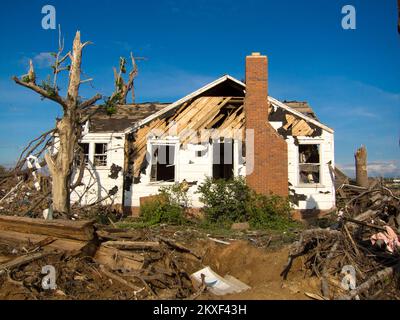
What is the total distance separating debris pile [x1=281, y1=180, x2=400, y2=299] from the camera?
642 cm

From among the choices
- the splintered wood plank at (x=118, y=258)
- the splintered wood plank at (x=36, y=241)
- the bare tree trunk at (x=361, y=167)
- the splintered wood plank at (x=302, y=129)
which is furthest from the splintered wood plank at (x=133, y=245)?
the bare tree trunk at (x=361, y=167)

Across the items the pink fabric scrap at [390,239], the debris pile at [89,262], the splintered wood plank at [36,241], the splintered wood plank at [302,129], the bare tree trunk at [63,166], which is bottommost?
the debris pile at [89,262]

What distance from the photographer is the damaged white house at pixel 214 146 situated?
1467 centimetres

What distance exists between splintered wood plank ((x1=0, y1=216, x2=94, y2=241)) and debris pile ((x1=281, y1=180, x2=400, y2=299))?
4.41 metres

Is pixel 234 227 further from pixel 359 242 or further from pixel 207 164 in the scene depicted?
pixel 359 242

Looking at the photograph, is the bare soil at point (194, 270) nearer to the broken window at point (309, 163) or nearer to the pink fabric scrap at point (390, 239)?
the pink fabric scrap at point (390, 239)

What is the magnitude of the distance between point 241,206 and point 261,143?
2910 millimetres

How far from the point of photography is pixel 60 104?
34.7ft

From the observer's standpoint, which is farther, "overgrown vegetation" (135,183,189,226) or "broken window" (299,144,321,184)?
"broken window" (299,144,321,184)

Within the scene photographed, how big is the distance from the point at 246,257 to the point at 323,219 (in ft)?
21.1

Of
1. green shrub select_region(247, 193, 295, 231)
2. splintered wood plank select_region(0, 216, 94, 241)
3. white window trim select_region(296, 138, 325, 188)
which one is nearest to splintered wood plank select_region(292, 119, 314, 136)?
white window trim select_region(296, 138, 325, 188)

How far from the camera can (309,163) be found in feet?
50.2

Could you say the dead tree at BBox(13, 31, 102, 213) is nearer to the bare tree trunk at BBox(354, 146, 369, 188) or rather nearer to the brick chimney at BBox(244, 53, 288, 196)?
the brick chimney at BBox(244, 53, 288, 196)

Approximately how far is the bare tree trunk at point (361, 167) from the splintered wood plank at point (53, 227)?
45.4 feet
